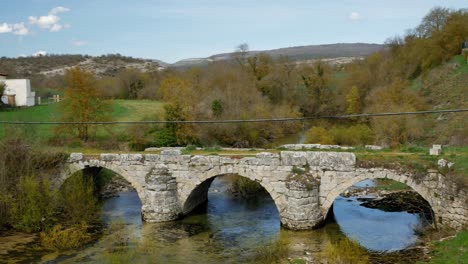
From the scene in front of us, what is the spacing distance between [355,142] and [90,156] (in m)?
17.5

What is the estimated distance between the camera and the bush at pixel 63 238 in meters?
17.0

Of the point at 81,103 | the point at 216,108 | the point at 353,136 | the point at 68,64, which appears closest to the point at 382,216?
the point at 353,136

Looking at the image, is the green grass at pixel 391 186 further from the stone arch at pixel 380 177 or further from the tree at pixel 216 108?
the tree at pixel 216 108

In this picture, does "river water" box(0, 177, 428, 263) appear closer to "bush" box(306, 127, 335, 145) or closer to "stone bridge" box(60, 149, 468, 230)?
"stone bridge" box(60, 149, 468, 230)

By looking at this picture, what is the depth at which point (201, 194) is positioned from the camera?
22.4m

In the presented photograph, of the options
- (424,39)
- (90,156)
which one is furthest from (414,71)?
(90,156)

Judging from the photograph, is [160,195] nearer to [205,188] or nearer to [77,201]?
[205,188]

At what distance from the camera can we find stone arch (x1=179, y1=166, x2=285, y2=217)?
18.9 m

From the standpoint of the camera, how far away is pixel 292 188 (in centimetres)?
1811

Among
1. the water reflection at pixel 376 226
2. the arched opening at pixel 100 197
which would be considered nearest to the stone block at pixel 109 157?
the arched opening at pixel 100 197

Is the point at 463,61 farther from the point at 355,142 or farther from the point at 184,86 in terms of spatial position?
the point at 184,86

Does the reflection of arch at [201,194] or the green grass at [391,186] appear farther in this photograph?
the green grass at [391,186]

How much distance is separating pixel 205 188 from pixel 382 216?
806 cm

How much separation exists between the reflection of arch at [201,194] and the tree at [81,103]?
35.5 feet
